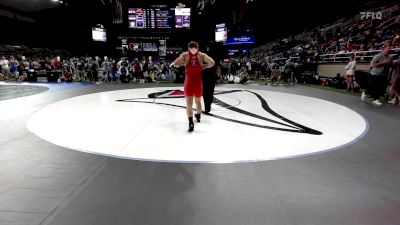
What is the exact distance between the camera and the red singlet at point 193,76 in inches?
192

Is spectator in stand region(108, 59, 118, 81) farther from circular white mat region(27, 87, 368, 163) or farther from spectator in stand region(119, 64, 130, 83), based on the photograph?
circular white mat region(27, 87, 368, 163)

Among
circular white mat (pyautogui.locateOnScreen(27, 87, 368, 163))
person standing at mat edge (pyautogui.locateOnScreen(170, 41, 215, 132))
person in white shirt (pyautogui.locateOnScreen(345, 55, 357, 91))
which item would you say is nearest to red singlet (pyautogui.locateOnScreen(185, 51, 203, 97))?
person standing at mat edge (pyautogui.locateOnScreen(170, 41, 215, 132))

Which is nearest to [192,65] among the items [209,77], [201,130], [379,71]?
[201,130]

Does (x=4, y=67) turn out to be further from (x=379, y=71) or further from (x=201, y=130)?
(x=379, y=71)

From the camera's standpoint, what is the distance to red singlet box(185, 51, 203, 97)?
4.88 metres

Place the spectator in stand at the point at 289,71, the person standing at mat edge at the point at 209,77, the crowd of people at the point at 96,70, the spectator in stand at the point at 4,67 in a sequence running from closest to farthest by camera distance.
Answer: the person standing at mat edge at the point at 209,77
the spectator in stand at the point at 289,71
the crowd of people at the point at 96,70
the spectator in stand at the point at 4,67

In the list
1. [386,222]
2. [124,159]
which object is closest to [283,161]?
[386,222]

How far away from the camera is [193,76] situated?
16.4ft

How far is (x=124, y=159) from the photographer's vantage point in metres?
Result: 3.45

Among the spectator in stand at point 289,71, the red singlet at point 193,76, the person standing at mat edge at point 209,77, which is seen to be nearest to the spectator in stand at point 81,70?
the spectator in stand at point 289,71

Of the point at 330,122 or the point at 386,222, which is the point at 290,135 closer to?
the point at 330,122

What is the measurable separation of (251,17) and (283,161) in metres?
38.5

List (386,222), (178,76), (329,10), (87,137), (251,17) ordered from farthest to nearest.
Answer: (251,17)
(329,10)
(178,76)
(87,137)
(386,222)

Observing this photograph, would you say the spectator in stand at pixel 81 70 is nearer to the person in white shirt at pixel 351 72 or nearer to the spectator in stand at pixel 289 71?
the spectator in stand at pixel 289 71
